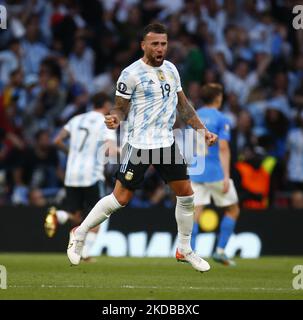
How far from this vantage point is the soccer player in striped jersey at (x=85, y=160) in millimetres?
13414

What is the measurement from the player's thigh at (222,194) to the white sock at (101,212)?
3273 mm

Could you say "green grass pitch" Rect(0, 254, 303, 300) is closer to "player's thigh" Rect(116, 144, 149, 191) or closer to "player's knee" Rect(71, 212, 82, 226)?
"player's knee" Rect(71, 212, 82, 226)

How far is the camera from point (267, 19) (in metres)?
20.0

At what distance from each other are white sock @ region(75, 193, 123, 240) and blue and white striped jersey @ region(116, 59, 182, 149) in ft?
2.17

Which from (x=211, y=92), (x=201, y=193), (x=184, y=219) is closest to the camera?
(x=184, y=219)

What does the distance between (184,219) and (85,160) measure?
140 inches

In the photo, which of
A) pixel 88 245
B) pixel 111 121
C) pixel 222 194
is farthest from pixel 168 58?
pixel 111 121

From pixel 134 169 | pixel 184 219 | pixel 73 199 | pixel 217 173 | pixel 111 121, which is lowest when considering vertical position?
pixel 73 199

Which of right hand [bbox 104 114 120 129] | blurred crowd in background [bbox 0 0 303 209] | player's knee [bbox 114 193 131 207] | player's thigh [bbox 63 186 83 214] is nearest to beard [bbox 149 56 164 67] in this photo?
right hand [bbox 104 114 120 129]

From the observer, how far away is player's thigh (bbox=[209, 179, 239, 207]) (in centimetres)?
1326

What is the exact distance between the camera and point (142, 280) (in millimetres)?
10305

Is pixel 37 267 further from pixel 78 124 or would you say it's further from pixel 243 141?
pixel 243 141

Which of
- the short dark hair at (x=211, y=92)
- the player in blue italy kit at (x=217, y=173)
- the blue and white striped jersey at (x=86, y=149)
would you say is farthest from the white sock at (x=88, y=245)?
the short dark hair at (x=211, y=92)

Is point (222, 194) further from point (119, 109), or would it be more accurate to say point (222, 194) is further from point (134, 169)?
point (119, 109)
